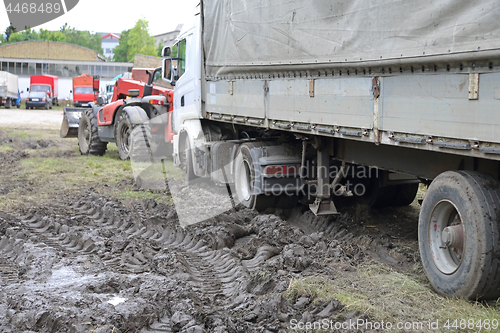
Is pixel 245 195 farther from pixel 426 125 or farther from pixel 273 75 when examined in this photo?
pixel 426 125

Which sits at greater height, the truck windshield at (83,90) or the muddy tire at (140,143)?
the truck windshield at (83,90)

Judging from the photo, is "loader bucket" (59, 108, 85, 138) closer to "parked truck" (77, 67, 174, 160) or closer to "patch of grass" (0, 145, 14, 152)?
"parked truck" (77, 67, 174, 160)

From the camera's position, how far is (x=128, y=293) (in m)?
4.52

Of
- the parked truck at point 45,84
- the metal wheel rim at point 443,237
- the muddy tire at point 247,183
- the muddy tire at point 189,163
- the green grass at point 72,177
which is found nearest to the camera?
the metal wheel rim at point 443,237

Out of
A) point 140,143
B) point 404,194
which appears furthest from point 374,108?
point 140,143

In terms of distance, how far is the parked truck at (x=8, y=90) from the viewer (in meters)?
39.2

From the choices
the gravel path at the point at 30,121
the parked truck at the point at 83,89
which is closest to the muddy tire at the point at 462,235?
the gravel path at the point at 30,121

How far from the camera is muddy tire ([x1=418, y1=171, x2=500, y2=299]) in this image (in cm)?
391

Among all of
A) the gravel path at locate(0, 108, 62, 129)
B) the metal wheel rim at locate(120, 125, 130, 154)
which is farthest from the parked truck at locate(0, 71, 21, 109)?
the metal wheel rim at locate(120, 125, 130, 154)

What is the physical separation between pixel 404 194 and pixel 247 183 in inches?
99.3

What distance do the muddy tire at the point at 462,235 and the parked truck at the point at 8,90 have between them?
40.7m

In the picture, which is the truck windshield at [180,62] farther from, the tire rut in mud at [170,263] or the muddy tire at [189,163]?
the tire rut in mud at [170,263]

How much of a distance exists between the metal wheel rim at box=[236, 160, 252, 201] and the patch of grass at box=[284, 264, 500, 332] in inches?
133

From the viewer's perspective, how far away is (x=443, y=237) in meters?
4.39
